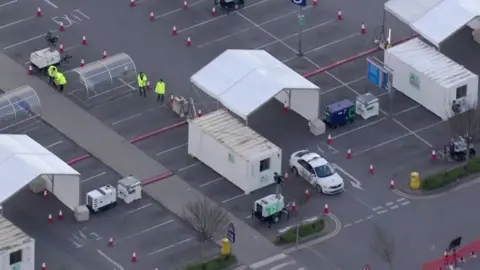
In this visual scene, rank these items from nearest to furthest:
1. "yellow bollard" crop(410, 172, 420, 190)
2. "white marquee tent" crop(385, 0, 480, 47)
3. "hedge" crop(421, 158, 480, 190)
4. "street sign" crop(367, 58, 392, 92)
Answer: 1. "yellow bollard" crop(410, 172, 420, 190)
2. "hedge" crop(421, 158, 480, 190)
3. "street sign" crop(367, 58, 392, 92)
4. "white marquee tent" crop(385, 0, 480, 47)

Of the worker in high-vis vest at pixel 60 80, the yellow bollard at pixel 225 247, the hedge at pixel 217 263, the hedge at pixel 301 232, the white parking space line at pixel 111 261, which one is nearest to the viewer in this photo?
the hedge at pixel 217 263

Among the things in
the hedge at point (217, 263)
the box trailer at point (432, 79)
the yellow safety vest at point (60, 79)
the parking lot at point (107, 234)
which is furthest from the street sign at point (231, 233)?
the yellow safety vest at point (60, 79)

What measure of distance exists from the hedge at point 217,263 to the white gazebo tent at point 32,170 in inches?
397

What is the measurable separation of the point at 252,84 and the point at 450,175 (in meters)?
14.1

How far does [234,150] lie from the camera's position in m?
138

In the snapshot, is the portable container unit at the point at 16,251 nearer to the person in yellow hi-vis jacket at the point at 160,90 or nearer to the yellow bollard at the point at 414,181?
the person in yellow hi-vis jacket at the point at 160,90

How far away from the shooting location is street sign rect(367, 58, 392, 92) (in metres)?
149

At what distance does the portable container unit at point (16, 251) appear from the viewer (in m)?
128

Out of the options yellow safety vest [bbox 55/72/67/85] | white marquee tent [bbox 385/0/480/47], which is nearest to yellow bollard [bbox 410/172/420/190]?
white marquee tent [bbox 385/0/480/47]

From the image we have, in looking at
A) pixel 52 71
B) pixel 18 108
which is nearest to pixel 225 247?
pixel 18 108

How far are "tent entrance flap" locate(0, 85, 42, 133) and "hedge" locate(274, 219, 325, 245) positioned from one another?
70.9ft

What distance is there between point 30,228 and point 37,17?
1144 inches

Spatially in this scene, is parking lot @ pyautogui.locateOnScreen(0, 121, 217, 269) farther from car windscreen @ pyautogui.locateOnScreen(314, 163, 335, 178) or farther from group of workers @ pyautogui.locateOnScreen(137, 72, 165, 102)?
group of workers @ pyautogui.locateOnScreen(137, 72, 165, 102)

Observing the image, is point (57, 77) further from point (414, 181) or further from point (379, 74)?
point (414, 181)
